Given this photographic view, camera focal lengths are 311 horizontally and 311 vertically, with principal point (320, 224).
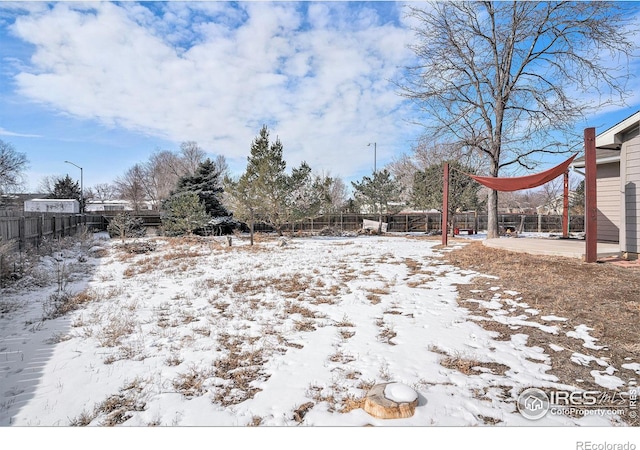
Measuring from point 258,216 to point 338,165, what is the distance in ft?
61.2

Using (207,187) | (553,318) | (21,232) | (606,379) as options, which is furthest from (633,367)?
(207,187)

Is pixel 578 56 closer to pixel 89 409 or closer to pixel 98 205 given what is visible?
pixel 89 409

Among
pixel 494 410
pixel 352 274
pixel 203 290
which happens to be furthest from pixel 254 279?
pixel 494 410

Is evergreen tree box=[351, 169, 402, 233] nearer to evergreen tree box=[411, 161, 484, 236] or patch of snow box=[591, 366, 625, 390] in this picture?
evergreen tree box=[411, 161, 484, 236]

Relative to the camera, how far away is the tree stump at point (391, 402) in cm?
199

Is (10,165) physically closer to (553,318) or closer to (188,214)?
(188,214)

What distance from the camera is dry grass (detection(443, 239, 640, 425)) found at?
2.72 metres

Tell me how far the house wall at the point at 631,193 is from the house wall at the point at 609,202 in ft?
11.1

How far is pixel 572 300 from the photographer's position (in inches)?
161

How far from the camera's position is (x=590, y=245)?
18.6ft

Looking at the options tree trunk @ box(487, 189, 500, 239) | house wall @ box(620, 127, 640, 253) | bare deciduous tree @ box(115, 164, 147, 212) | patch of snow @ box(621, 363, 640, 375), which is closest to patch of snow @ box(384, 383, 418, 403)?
patch of snow @ box(621, 363, 640, 375)

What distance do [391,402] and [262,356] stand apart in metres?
1.40

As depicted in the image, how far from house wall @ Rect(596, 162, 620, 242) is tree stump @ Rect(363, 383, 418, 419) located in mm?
9752

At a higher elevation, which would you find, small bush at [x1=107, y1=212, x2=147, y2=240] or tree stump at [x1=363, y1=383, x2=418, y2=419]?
small bush at [x1=107, y1=212, x2=147, y2=240]
